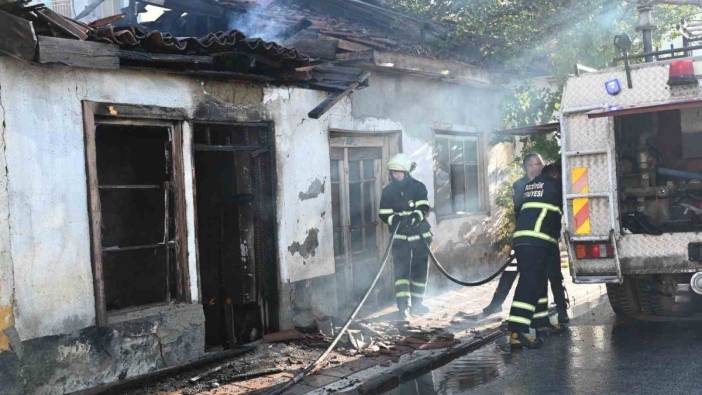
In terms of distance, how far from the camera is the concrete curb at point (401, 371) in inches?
231

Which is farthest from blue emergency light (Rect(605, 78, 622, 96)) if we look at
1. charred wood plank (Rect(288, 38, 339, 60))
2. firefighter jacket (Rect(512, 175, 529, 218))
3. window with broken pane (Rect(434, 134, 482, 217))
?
window with broken pane (Rect(434, 134, 482, 217))

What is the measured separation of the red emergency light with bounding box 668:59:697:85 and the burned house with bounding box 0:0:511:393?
10.7ft

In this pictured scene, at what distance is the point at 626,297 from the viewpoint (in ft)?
25.3

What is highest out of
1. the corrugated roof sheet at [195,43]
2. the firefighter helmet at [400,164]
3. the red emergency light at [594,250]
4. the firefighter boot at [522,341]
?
the corrugated roof sheet at [195,43]

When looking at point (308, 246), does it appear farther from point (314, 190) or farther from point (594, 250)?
point (594, 250)

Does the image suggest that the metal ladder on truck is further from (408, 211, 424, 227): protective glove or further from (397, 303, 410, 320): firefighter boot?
(397, 303, 410, 320): firefighter boot

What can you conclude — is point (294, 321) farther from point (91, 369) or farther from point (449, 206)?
point (449, 206)

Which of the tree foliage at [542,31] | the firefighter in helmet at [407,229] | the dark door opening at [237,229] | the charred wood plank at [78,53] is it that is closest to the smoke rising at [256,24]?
the dark door opening at [237,229]

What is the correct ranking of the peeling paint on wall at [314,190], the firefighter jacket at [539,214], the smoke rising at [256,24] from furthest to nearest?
1. the smoke rising at [256,24]
2. the peeling paint on wall at [314,190]
3. the firefighter jacket at [539,214]

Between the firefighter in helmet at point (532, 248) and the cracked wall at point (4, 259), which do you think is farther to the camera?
the firefighter in helmet at point (532, 248)

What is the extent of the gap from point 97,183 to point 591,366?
439 centimetres

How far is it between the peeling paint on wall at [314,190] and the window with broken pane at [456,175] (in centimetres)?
272

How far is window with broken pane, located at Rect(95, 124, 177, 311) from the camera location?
23.7 ft

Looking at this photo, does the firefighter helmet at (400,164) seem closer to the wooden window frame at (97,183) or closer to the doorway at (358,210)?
the doorway at (358,210)
